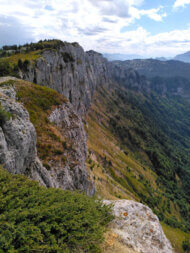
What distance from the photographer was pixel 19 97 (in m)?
34.1

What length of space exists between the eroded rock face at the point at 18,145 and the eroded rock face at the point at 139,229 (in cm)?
1126

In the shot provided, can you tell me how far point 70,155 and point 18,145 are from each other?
51.7 ft

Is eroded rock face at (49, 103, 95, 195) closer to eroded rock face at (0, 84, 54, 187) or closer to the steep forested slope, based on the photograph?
eroded rock face at (0, 84, 54, 187)

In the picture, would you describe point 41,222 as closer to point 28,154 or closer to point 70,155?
point 28,154

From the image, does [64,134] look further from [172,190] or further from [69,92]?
[172,190]

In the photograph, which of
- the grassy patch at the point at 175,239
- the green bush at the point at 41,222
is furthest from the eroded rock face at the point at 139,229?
the grassy patch at the point at 175,239

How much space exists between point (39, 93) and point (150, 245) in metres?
37.2

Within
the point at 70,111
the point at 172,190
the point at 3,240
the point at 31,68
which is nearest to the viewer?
the point at 3,240

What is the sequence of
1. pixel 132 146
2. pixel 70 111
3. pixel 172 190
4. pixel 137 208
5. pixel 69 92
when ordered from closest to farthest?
pixel 137 208 → pixel 70 111 → pixel 69 92 → pixel 172 190 → pixel 132 146

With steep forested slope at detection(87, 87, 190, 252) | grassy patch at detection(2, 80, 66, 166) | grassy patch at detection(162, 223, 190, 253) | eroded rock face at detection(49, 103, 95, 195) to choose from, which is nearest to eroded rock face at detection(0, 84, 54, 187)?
grassy patch at detection(2, 80, 66, 166)

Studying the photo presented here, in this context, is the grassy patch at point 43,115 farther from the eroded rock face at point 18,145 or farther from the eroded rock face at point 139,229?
the eroded rock face at point 139,229

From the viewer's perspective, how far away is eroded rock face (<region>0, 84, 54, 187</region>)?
16087mm

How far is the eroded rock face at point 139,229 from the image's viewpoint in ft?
43.5

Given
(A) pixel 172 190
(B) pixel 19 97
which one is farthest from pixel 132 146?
(B) pixel 19 97
